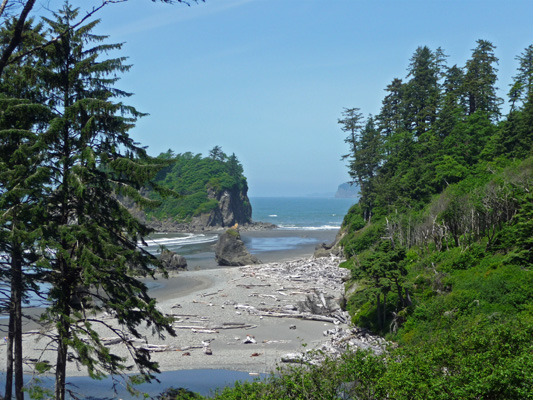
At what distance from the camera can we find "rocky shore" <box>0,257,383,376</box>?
21078mm

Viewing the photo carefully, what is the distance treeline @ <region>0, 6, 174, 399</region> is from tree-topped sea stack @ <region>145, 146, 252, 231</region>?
92.0 meters

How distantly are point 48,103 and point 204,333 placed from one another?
15.1m

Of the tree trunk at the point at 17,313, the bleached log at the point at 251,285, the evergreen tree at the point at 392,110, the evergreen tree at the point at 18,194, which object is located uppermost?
the evergreen tree at the point at 392,110

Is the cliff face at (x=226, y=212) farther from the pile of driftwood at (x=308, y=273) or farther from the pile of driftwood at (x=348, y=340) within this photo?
the pile of driftwood at (x=348, y=340)

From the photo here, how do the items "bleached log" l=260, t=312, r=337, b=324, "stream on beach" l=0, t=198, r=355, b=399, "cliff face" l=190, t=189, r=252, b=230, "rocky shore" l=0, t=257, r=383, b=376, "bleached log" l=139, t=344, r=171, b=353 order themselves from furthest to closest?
"cliff face" l=190, t=189, r=252, b=230 < "bleached log" l=260, t=312, r=337, b=324 < "bleached log" l=139, t=344, r=171, b=353 < "rocky shore" l=0, t=257, r=383, b=376 < "stream on beach" l=0, t=198, r=355, b=399

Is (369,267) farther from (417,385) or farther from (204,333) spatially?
(417,385)

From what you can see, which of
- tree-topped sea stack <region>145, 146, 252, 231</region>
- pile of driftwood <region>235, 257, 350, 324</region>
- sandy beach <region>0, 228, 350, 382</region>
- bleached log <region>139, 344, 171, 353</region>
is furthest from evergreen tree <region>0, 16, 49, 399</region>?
tree-topped sea stack <region>145, 146, 252, 231</region>

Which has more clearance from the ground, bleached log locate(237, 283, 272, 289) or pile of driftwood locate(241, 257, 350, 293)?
pile of driftwood locate(241, 257, 350, 293)

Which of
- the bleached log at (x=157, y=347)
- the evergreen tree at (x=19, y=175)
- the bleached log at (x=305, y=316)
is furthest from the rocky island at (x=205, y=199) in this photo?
the evergreen tree at (x=19, y=175)

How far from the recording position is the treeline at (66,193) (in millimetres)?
12211

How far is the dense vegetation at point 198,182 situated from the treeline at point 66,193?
296ft

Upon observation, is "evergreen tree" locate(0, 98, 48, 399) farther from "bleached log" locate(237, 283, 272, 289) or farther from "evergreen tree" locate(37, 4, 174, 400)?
"bleached log" locate(237, 283, 272, 289)

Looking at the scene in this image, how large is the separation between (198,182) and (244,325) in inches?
3892

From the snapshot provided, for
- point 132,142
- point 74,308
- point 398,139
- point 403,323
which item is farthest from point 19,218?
point 398,139
